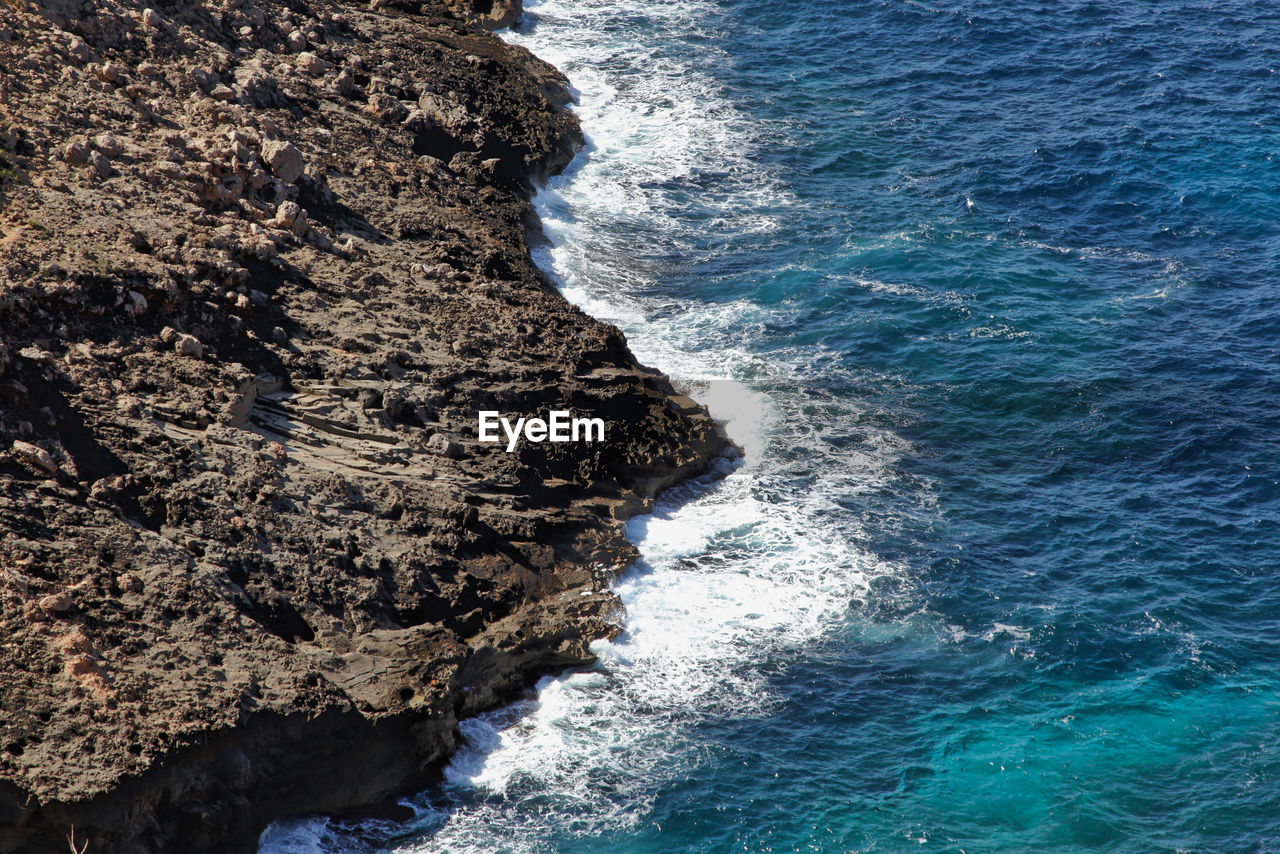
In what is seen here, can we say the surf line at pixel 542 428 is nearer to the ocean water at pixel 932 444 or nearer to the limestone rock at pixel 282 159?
the ocean water at pixel 932 444

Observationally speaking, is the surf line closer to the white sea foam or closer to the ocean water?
the white sea foam

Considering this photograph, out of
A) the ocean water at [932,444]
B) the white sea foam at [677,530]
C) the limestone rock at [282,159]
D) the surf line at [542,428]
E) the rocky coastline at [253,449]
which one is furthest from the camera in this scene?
the limestone rock at [282,159]

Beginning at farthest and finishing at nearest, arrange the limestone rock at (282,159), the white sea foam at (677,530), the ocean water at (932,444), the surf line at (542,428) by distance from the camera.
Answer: the limestone rock at (282,159) → the surf line at (542,428) → the ocean water at (932,444) → the white sea foam at (677,530)

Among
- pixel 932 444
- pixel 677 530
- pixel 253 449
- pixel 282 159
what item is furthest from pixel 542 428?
pixel 932 444

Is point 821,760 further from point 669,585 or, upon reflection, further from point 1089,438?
point 1089,438

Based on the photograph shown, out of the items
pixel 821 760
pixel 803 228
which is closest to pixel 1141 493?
pixel 821 760

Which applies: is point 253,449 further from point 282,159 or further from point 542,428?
point 282,159

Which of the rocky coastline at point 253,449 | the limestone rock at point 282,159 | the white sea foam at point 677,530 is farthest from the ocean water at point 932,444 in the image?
the limestone rock at point 282,159
